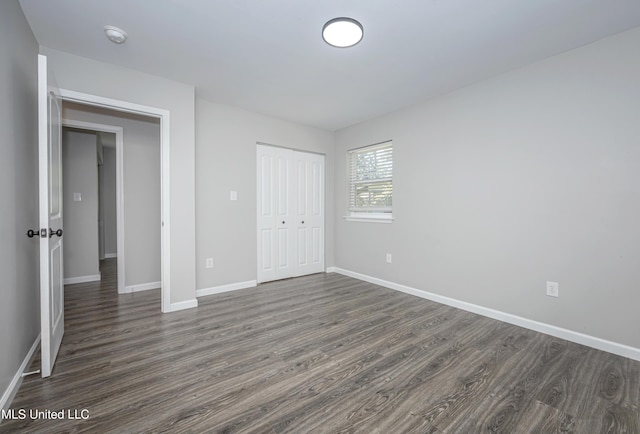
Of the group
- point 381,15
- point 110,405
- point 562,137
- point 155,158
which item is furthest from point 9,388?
point 562,137

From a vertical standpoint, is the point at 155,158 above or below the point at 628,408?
above

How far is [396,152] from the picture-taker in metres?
3.87

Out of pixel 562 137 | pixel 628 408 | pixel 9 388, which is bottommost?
pixel 628 408

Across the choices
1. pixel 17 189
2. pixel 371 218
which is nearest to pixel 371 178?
pixel 371 218

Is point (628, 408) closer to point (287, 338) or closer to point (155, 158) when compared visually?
point (287, 338)

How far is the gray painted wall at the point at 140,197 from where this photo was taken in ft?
12.3

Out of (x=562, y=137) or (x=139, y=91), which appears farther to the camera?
(x=139, y=91)

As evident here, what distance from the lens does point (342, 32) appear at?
2109 millimetres

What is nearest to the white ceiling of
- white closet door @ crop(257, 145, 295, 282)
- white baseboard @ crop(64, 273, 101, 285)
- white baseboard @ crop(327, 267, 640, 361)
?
white closet door @ crop(257, 145, 295, 282)

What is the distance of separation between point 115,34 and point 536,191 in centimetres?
386

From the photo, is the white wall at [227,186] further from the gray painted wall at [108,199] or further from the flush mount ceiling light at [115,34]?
the gray painted wall at [108,199]

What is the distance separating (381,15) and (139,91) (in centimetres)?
246

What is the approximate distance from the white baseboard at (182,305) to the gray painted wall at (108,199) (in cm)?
449

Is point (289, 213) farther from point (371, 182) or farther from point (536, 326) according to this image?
point (536, 326)
